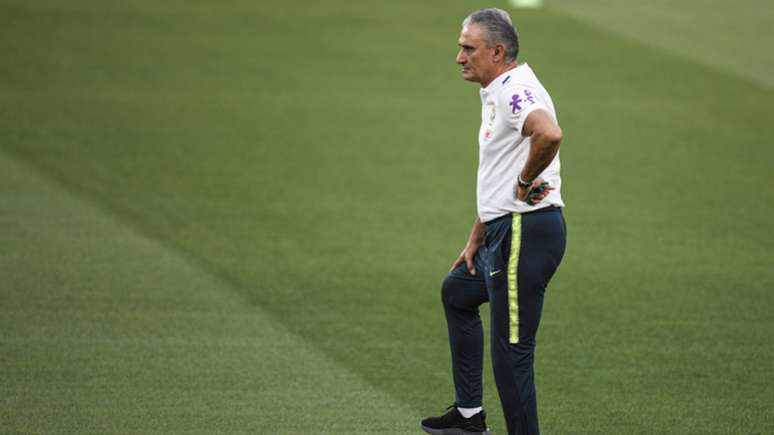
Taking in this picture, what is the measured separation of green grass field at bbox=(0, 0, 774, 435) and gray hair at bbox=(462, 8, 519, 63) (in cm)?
190

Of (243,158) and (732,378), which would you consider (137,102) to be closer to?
(243,158)

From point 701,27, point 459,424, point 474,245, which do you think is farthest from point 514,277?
point 701,27

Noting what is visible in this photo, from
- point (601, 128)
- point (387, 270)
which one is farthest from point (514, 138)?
point (601, 128)

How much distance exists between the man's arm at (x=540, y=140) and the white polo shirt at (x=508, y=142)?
0.04m

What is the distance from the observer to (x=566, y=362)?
7.21 m

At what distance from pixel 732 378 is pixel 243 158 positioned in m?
5.75

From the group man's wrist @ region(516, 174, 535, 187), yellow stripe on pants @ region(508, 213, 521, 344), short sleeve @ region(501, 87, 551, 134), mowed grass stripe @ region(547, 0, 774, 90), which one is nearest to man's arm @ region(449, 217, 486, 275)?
yellow stripe on pants @ region(508, 213, 521, 344)

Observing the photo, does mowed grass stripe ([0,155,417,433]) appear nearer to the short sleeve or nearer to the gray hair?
the short sleeve

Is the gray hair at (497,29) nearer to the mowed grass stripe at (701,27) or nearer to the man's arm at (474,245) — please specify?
the man's arm at (474,245)

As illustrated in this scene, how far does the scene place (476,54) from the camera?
5316 mm

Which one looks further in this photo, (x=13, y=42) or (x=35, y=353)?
(x=13, y=42)

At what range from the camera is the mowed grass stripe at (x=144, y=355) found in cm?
622

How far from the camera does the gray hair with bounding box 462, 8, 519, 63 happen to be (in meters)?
5.28

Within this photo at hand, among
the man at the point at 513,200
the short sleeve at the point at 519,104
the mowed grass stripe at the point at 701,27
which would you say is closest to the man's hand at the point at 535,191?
the man at the point at 513,200
